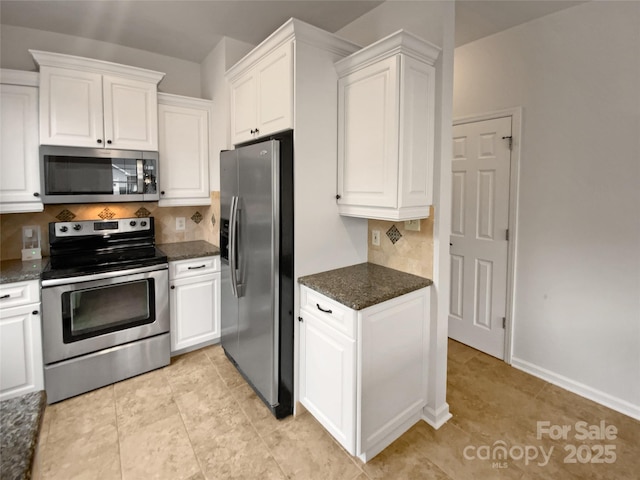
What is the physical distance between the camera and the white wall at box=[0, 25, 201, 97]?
2633 mm

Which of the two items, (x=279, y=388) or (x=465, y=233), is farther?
(x=465, y=233)

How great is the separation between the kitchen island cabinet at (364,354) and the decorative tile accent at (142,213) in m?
1.94

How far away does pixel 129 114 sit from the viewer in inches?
106

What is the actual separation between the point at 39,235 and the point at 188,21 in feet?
6.67

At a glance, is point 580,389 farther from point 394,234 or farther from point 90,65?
point 90,65

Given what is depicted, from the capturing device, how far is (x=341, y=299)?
1.75 meters

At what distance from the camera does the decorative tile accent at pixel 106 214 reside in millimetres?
2963

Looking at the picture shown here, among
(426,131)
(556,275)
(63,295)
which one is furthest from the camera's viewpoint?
(556,275)

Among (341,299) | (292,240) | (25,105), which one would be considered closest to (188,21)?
(25,105)

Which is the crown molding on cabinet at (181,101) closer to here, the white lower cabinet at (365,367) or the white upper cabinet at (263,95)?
the white upper cabinet at (263,95)

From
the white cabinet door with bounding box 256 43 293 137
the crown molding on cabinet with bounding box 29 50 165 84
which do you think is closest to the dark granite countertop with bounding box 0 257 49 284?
the crown molding on cabinet with bounding box 29 50 165 84

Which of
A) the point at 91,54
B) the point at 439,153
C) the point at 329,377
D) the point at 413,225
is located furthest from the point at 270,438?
the point at 91,54

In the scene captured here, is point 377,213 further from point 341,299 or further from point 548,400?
point 548,400

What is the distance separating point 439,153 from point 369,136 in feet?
1.37
